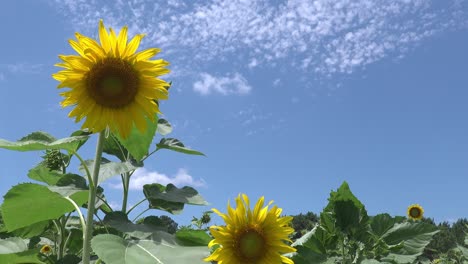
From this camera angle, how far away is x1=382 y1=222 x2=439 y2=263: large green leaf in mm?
2420

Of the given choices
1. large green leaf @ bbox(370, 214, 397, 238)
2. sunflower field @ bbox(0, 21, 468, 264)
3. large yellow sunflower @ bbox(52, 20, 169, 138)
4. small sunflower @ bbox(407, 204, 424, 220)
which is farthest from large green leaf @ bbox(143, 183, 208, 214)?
small sunflower @ bbox(407, 204, 424, 220)

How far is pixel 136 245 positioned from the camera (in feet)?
6.15

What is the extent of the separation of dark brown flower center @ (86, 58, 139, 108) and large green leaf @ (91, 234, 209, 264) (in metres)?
0.65

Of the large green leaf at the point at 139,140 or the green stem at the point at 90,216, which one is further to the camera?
the large green leaf at the point at 139,140

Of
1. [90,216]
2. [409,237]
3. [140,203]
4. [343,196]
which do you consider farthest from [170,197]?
[409,237]

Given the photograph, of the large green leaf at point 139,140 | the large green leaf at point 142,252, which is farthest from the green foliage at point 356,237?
the large green leaf at point 139,140

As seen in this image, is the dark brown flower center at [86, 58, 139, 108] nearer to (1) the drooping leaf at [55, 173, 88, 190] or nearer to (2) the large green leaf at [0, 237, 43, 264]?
(1) the drooping leaf at [55, 173, 88, 190]

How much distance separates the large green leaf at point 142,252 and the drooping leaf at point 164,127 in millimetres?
847

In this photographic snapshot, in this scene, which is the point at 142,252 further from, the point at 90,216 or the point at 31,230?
the point at 31,230

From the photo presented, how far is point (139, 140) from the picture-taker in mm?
2355

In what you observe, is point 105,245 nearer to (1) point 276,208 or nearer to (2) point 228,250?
(2) point 228,250

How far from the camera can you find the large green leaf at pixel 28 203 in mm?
2136

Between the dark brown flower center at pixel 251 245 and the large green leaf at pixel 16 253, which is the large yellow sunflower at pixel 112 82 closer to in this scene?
the large green leaf at pixel 16 253

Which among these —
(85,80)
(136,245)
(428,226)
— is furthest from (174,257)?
(428,226)
